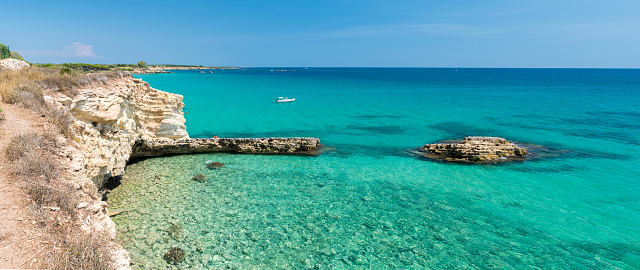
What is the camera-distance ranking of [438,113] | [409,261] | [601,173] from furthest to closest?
[438,113] < [601,173] < [409,261]

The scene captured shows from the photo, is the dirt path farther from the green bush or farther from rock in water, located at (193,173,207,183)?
the green bush

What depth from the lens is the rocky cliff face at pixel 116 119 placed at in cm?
1206

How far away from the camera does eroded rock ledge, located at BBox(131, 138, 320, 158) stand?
19.6 metres

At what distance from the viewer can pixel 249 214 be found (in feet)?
39.7

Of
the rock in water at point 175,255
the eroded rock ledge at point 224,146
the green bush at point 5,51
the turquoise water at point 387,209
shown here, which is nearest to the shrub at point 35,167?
the turquoise water at point 387,209

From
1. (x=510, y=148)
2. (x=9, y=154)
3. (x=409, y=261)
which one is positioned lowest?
(x=409, y=261)

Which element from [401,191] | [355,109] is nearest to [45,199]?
[401,191]

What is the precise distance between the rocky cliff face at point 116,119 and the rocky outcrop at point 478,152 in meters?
19.0

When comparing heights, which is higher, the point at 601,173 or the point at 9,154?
the point at 9,154

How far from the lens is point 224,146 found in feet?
69.3

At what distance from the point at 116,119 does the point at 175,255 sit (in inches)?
337

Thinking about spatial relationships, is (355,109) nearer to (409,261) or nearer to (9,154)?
(409,261)

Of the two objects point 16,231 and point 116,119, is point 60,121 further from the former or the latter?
point 16,231

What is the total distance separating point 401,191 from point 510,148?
449 inches
